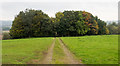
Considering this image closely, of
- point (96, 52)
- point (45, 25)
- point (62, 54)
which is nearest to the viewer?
point (62, 54)

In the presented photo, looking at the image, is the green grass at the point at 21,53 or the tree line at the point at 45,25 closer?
the green grass at the point at 21,53

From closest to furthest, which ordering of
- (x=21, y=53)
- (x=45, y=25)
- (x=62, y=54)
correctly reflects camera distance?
(x=62, y=54) → (x=21, y=53) → (x=45, y=25)

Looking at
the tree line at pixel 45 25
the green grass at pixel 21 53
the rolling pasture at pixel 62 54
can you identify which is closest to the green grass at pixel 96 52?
the rolling pasture at pixel 62 54

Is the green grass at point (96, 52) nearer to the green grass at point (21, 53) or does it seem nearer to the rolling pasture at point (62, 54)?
the rolling pasture at point (62, 54)

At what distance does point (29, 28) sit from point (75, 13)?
79.2ft

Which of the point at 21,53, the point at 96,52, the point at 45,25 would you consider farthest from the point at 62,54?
the point at 45,25

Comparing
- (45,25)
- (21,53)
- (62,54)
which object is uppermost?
(45,25)

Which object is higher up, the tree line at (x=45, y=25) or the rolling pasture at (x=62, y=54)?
the tree line at (x=45, y=25)

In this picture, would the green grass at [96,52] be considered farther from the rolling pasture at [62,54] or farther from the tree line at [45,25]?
the tree line at [45,25]

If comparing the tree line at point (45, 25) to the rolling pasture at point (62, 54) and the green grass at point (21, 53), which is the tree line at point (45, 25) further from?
the rolling pasture at point (62, 54)

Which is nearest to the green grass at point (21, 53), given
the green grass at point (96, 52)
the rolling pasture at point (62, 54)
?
the rolling pasture at point (62, 54)

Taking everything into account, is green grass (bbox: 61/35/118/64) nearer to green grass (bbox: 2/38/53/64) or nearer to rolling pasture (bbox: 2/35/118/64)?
rolling pasture (bbox: 2/35/118/64)

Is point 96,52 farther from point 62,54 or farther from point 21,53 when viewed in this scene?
point 21,53

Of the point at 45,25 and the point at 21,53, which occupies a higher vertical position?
the point at 45,25
